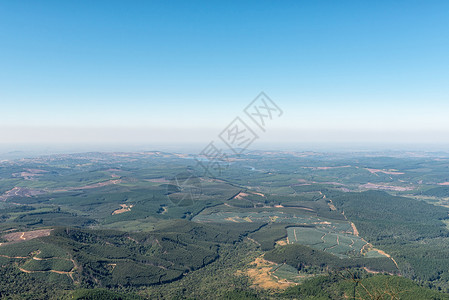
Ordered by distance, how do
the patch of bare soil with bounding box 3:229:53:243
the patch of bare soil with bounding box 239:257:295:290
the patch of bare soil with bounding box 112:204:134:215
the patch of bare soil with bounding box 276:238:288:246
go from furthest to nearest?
the patch of bare soil with bounding box 112:204:134:215, the patch of bare soil with bounding box 276:238:288:246, the patch of bare soil with bounding box 3:229:53:243, the patch of bare soil with bounding box 239:257:295:290

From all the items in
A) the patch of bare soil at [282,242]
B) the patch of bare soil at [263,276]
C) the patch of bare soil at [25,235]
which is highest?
the patch of bare soil at [25,235]

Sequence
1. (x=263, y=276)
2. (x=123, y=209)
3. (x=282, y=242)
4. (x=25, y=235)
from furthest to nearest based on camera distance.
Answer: (x=123, y=209) < (x=282, y=242) < (x=25, y=235) < (x=263, y=276)

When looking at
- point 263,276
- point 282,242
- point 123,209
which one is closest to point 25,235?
point 123,209

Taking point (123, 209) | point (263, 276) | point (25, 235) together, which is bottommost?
point (263, 276)

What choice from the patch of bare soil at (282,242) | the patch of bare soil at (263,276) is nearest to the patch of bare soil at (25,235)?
the patch of bare soil at (263,276)

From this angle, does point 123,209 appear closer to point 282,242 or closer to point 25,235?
point 25,235

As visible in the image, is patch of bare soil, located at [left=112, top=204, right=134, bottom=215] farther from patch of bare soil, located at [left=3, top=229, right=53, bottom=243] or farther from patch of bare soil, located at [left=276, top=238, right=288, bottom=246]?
patch of bare soil, located at [left=276, top=238, right=288, bottom=246]

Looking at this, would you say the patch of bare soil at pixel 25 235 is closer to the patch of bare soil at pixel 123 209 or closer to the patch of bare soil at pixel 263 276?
the patch of bare soil at pixel 123 209

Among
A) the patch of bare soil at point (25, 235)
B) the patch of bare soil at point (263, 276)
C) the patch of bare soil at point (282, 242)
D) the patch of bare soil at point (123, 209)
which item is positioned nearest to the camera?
the patch of bare soil at point (263, 276)

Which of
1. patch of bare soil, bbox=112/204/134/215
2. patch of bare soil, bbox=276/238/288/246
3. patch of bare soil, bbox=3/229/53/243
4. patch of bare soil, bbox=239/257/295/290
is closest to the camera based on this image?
patch of bare soil, bbox=239/257/295/290

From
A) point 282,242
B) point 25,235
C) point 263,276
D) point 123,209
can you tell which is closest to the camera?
point 263,276

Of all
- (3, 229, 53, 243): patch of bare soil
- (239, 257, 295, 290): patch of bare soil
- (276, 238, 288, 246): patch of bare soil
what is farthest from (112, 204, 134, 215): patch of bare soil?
(239, 257, 295, 290): patch of bare soil

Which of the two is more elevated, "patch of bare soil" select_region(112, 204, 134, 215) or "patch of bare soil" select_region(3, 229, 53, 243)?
"patch of bare soil" select_region(3, 229, 53, 243)
